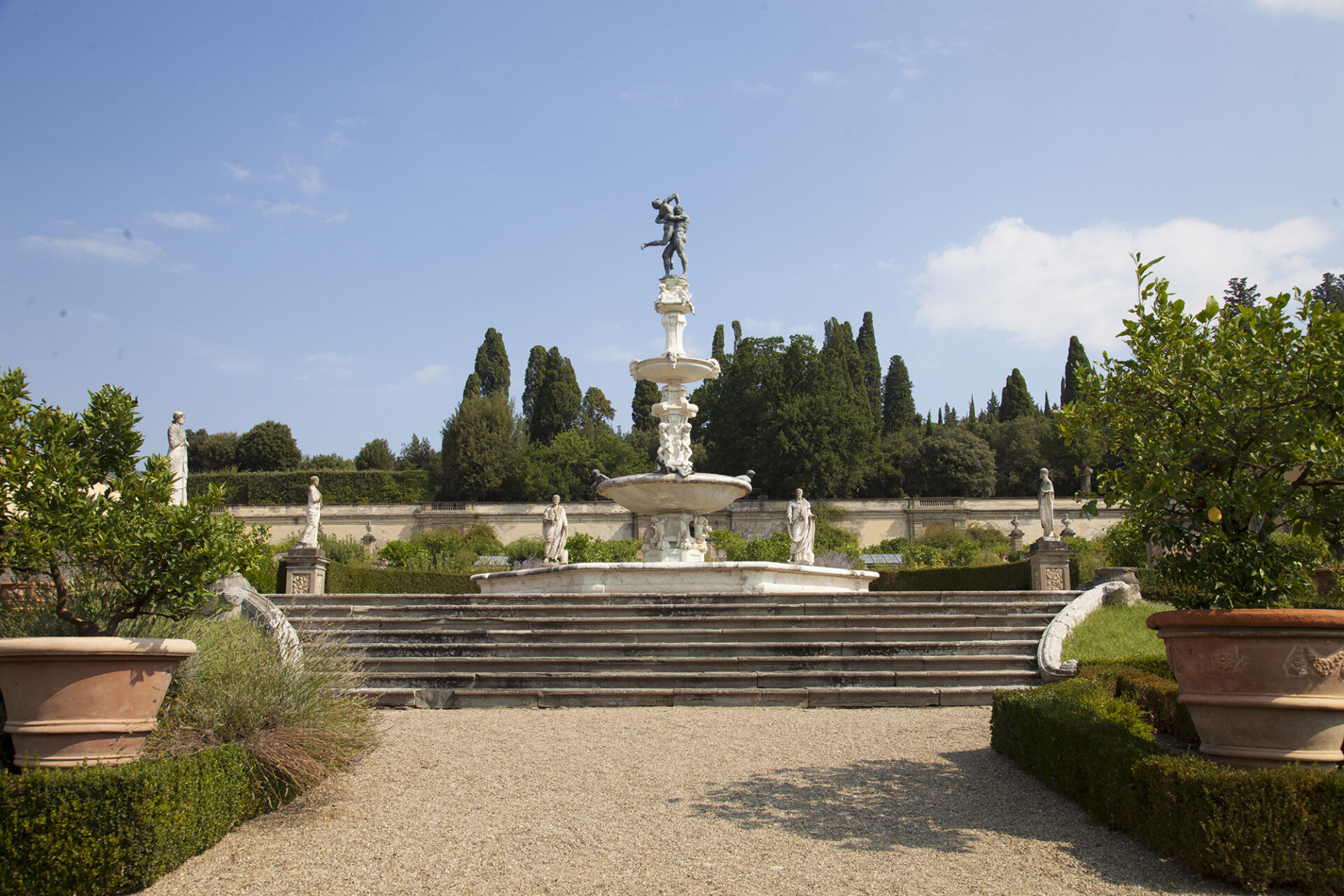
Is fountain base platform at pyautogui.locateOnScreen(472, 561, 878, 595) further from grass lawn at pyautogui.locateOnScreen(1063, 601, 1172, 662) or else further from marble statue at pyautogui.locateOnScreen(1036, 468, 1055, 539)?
marble statue at pyautogui.locateOnScreen(1036, 468, 1055, 539)

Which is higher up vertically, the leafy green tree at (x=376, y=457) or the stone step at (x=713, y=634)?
the leafy green tree at (x=376, y=457)

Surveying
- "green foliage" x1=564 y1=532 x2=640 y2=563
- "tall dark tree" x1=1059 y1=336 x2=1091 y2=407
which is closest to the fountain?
"green foliage" x1=564 y1=532 x2=640 y2=563

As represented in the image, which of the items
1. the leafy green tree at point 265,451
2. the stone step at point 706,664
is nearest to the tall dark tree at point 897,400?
the leafy green tree at point 265,451

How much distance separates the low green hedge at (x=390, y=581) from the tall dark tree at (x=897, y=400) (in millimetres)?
48328

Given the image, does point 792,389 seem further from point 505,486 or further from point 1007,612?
point 1007,612

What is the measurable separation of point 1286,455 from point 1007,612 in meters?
8.55

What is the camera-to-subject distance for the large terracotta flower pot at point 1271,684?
4.72 meters

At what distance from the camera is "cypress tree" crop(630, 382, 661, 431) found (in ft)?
225

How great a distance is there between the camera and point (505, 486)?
195 feet

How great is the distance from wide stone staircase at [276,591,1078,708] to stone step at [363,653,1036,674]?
0.7 inches

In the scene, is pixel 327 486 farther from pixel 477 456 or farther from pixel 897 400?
pixel 897 400

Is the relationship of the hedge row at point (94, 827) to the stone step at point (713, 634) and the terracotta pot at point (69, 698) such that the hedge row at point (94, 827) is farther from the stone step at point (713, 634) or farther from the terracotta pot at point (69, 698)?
the stone step at point (713, 634)

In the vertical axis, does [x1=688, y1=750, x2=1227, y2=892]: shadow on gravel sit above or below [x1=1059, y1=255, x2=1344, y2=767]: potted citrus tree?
below

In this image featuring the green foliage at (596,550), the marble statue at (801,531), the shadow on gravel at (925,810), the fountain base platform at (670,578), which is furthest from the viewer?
the green foliage at (596,550)
